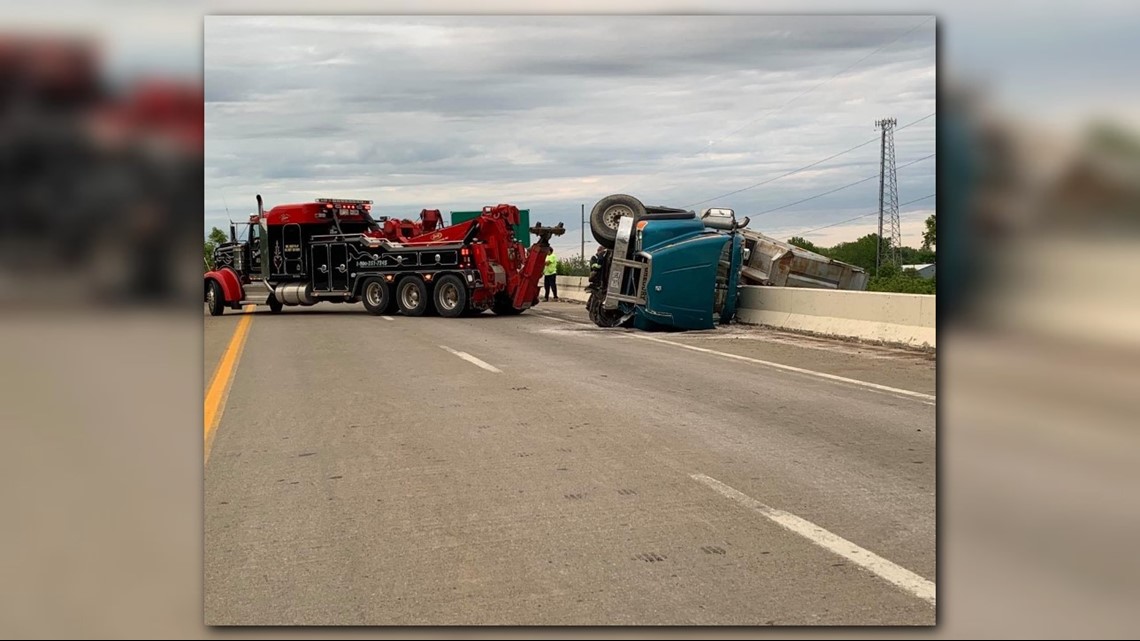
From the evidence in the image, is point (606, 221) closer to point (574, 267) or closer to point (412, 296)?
point (412, 296)

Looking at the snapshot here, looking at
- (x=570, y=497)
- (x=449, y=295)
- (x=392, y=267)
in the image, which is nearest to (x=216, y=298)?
(x=392, y=267)

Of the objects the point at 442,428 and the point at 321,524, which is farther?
the point at 442,428

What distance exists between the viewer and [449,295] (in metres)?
28.3

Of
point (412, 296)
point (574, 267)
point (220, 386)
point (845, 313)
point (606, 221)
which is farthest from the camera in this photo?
point (574, 267)

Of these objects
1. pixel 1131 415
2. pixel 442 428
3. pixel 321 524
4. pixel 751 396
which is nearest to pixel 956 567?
pixel 1131 415

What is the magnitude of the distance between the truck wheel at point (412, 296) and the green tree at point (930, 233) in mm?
25474

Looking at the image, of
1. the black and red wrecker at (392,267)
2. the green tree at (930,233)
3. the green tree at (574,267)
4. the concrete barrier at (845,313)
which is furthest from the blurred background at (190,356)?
the green tree at (574,267)

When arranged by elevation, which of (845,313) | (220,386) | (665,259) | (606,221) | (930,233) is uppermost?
(606,221)

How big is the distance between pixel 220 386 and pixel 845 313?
37.1ft

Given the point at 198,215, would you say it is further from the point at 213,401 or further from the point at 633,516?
the point at 213,401

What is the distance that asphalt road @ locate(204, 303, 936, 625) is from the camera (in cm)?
434

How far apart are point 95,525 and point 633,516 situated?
339 cm

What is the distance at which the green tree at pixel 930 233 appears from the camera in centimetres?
298

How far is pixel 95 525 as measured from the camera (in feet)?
10.0
